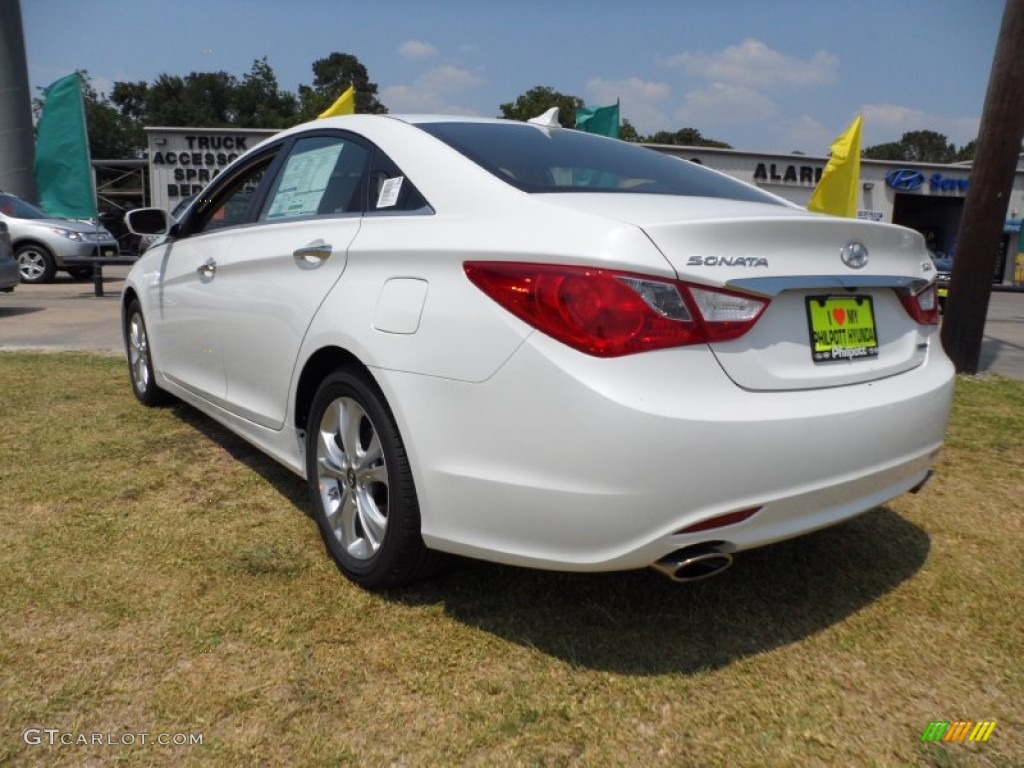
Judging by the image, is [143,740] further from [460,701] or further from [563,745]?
[563,745]

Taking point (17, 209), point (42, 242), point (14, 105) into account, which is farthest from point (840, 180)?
point (14, 105)

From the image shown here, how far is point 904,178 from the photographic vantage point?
2752 centimetres

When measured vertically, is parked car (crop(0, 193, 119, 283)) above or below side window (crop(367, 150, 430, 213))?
below

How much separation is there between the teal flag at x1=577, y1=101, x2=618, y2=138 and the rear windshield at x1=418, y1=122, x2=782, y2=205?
36.1 feet

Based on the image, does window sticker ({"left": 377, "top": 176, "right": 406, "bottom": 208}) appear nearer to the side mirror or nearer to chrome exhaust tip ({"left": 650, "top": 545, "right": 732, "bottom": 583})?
chrome exhaust tip ({"left": 650, "top": 545, "right": 732, "bottom": 583})

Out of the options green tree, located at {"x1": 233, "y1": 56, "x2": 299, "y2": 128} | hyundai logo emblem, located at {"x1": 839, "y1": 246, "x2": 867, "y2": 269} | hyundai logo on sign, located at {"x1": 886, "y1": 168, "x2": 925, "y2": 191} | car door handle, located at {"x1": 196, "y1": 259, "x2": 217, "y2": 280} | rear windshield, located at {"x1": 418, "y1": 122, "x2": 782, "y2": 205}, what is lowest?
car door handle, located at {"x1": 196, "y1": 259, "x2": 217, "y2": 280}

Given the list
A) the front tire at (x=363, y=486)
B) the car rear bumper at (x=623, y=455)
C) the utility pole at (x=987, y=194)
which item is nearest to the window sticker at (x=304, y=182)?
the front tire at (x=363, y=486)

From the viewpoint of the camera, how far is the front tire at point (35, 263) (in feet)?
44.3

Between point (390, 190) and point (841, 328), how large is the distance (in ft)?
4.60

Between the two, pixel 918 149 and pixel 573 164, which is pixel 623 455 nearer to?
pixel 573 164

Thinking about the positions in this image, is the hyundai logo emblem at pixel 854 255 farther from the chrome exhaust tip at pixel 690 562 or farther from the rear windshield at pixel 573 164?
the chrome exhaust tip at pixel 690 562

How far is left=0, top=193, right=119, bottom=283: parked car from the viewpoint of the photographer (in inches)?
523

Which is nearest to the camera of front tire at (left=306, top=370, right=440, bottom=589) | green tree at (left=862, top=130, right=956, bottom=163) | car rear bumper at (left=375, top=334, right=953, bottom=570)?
car rear bumper at (left=375, top=334, right=953, bottom=570)

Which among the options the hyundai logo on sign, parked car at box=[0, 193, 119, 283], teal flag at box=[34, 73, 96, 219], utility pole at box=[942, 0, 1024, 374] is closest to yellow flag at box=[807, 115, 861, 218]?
utility pole at box=[942, 0, 1024, 374]
